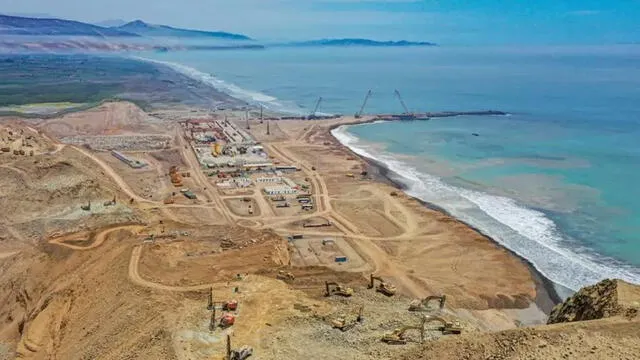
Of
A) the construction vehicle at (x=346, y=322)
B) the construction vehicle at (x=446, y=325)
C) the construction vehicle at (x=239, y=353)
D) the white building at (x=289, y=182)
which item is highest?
the construction vehicle at (x=446, y=325)

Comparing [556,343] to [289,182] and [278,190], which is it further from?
[289,182]

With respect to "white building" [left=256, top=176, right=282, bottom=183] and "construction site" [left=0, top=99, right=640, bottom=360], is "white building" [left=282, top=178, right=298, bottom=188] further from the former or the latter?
"white building" [left=256, top=176, right=282, bottom=183]

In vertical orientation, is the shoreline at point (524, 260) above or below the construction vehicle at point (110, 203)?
below

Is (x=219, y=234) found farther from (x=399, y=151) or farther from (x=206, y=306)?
(x=399, y=151)

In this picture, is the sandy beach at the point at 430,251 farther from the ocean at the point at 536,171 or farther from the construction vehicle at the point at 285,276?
the construction vehicle at the point at 285,276

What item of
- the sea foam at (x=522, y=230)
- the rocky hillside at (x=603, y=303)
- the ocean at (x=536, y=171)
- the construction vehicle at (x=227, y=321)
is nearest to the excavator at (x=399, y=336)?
the construction vehicle at (x=227, y=321)

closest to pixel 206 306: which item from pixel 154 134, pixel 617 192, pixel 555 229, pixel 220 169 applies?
pixel 555 229

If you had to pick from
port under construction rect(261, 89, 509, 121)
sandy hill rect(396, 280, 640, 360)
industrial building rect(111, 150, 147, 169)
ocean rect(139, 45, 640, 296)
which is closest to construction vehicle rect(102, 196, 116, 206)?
industrial building rect(111, 150, 147, 169)
